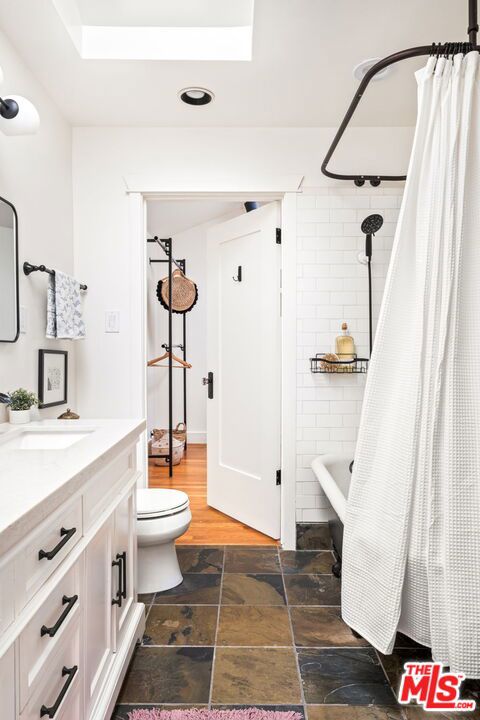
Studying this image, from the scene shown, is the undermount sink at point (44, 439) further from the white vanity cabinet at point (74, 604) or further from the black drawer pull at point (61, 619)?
the black drawer pull at point (61, 619)

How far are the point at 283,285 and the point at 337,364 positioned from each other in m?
0.56

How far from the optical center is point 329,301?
8.54 feet

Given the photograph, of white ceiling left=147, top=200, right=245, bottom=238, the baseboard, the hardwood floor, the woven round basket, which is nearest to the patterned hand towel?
the hardwood floor

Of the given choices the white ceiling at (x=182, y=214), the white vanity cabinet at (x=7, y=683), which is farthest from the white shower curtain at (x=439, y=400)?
the white ceiling at (x=182, y=214)

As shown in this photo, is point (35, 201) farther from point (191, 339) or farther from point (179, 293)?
point (191, 339)

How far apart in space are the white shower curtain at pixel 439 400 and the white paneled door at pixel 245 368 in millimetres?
1438

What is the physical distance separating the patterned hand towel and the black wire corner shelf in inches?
52.0

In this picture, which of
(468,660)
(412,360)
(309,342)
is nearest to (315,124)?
(309,342)

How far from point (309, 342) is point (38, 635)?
2.03 meters

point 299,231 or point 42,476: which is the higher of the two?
point 299,231

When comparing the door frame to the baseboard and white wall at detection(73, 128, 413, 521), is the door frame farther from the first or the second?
the baseboard

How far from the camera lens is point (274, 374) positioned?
271 centimetres

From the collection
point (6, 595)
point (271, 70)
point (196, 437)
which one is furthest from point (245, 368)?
point (196, 437)

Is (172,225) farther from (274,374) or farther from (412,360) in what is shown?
(412,360)
